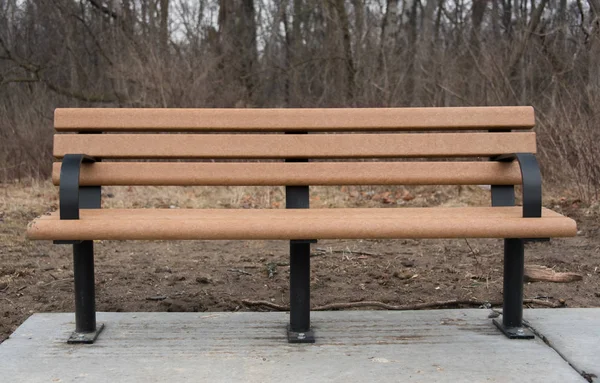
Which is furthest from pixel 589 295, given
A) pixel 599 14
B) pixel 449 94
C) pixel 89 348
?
pixel 449 94

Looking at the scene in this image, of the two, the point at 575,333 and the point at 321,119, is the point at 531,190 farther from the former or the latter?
the point at 321,119

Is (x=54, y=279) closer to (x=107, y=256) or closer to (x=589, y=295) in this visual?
(x=107, y=256)

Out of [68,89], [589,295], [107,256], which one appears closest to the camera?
[589,295]

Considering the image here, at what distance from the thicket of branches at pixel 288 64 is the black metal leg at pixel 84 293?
4.20 metres

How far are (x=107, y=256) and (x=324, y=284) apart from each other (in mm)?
Answer: 1559

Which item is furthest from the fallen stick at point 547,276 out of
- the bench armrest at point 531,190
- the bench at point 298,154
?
the bench armrest at point 531,190

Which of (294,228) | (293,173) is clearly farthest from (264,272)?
(294,228)

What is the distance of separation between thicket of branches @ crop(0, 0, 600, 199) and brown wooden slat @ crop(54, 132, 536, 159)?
293 centimetres

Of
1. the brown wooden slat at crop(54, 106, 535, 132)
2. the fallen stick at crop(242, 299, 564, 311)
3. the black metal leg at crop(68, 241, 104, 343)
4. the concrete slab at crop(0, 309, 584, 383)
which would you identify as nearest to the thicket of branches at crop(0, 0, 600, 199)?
the fallen stick at crop(242, 299, 564, 311)

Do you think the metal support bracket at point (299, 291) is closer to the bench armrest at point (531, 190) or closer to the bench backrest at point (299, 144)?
the bench backrest at point (299, 144)

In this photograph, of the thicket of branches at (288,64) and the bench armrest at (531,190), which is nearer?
the bench armrest at (531,190)

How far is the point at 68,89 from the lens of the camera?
1291 cm

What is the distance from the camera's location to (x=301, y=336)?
258cm

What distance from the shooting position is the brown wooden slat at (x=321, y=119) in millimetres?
2809
